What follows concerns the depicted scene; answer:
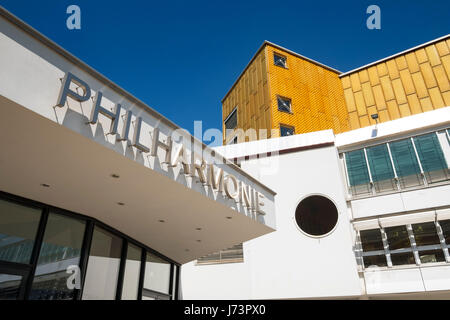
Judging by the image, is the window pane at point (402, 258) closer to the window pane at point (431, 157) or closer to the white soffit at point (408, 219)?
the white soffit at point (408, 219)

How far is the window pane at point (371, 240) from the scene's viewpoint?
11891 millimetres

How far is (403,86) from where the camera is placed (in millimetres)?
17812

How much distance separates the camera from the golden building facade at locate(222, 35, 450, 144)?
1725 centimetres

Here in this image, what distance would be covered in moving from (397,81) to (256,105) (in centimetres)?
755

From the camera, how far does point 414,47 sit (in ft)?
60.4

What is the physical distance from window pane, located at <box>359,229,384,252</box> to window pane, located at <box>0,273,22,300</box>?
10530 millimetres

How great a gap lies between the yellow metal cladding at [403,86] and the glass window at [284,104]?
3636mm

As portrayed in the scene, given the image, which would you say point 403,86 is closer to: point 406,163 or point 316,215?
point 406,163

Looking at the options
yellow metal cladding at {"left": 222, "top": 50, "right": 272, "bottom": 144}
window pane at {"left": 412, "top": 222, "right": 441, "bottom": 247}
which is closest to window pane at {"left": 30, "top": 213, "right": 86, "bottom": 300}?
window pane at {"left": 412, "top": 222, "right": 441, "bottom": 247}

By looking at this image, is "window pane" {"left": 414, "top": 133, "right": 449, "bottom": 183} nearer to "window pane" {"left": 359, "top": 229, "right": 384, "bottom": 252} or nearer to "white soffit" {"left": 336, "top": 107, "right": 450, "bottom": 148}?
"white soffit" {"left": 336, "top": 107, "right": 450, "bottom": 148}

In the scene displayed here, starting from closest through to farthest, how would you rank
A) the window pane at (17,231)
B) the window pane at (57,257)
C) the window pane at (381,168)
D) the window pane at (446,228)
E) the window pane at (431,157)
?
the window pane at (17,231) < the window pane at (57,257) < the window pane at (446,228) < the window pane at (431,157) < the window pane at (381,168)

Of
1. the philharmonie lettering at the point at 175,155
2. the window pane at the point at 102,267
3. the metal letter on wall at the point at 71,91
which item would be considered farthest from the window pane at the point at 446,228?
the metal letter on wall at the point at 71,91

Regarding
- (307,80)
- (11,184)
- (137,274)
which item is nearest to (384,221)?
(137,274)
